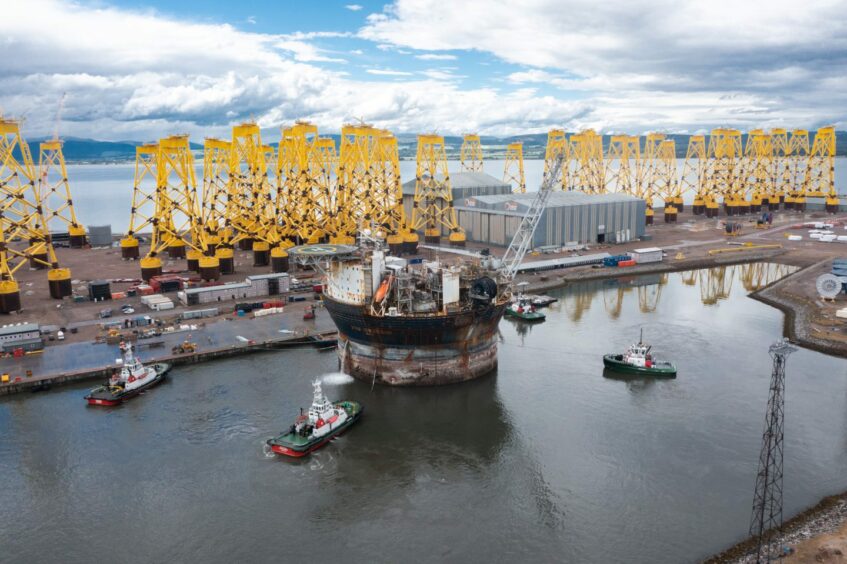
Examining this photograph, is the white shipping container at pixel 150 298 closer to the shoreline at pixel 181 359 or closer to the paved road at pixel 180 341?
the paved road at pixel 180 341

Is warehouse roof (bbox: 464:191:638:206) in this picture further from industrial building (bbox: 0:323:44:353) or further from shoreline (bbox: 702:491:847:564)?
shoreline (bbox: 702:491:847:564)

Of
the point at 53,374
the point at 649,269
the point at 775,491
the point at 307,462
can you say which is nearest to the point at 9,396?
the point at 53,374

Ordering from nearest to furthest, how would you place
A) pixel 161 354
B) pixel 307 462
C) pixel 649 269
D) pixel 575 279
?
1. pixel 307 462
2. pixel 161 354
3. pixel 575 279
4. pixel 649 269

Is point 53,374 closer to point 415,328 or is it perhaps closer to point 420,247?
point 415,328

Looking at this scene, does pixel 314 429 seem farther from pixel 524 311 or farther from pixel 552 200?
pixel 552 200

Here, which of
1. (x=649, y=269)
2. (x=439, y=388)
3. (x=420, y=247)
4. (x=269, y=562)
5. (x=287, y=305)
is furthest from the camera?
(x=420, y=247)

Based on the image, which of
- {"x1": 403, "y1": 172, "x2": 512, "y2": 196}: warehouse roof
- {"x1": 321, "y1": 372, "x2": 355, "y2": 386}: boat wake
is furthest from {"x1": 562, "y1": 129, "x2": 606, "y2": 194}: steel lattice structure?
{"x1": 321, "y1": 372, "x2": 355, "y2": 386}: boat wake

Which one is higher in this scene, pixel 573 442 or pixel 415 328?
pixel 415 328
